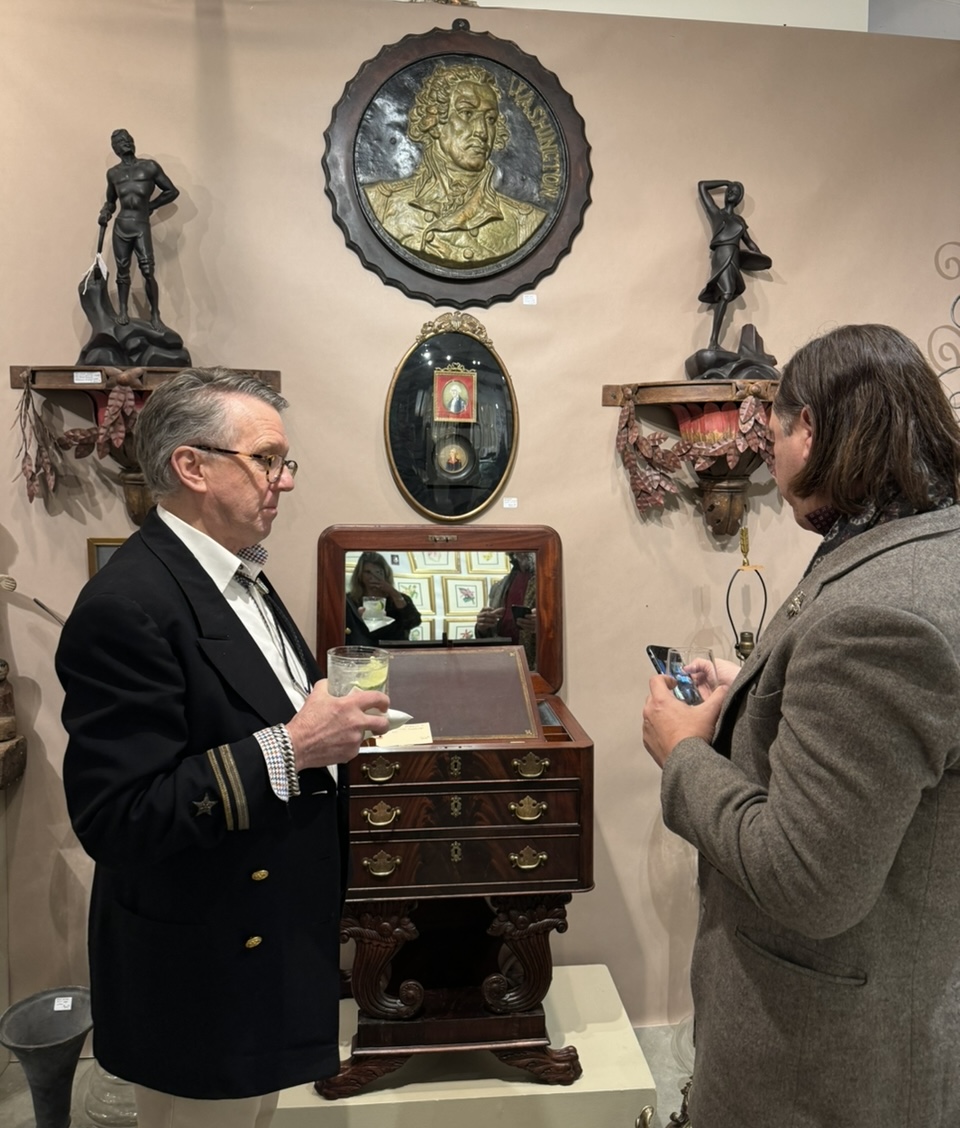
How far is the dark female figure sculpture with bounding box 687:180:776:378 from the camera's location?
7.90 ft

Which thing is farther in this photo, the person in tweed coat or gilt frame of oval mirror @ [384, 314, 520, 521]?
→ gilt frame of oval mirror @ [384, 314, 520, 521]

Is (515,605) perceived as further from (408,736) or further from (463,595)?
(408,736)

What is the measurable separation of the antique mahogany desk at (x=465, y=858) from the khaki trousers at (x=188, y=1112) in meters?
0.58

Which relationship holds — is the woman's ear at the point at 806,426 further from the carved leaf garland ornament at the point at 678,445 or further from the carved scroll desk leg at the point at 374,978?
the carved scroll desk leg at the point at 374,978

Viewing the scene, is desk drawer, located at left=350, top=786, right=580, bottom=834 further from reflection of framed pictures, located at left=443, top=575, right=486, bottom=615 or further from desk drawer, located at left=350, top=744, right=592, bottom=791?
reflection of framed pictures, located at left=443, top=575, right=486, bottom=615

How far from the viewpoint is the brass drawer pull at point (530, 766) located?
196 centimetres

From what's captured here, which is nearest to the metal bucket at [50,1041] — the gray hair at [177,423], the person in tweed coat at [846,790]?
the gray hair at [177,423]

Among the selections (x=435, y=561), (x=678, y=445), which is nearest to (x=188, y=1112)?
(x=435, y=561)

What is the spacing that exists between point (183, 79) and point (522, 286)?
1081 millimetres

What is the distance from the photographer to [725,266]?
2.40 meters

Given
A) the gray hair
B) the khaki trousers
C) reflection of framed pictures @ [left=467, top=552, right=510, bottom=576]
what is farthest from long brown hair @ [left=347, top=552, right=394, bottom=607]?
the khaki trousers

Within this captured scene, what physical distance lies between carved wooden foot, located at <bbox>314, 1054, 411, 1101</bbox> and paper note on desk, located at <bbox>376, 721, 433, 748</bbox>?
78cm

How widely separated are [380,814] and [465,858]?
0.74ft

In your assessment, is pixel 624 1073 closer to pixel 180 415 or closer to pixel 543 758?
pixel 543 758
